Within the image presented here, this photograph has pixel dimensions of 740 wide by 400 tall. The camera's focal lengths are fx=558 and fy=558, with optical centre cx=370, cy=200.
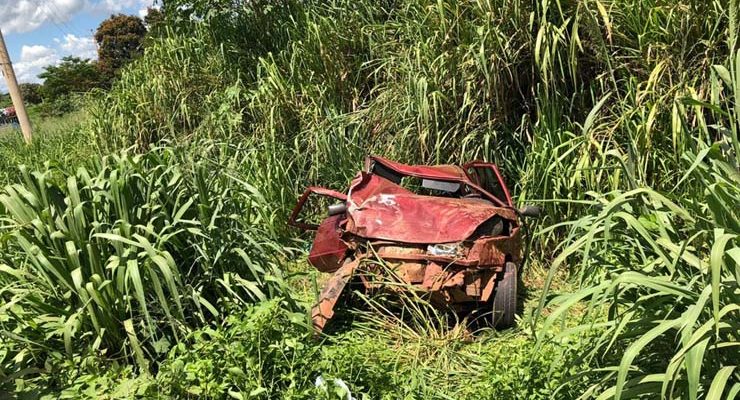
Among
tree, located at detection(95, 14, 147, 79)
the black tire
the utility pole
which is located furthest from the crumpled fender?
tree, located at detection(95, 14, 147, 79)

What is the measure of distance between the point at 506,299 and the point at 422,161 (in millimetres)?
1671

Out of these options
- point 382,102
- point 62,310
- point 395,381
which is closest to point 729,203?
point 395,381

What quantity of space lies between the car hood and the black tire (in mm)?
322

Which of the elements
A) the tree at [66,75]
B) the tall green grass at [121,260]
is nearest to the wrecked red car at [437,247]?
the tall green grass at [121,260]

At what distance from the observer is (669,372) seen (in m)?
1.49

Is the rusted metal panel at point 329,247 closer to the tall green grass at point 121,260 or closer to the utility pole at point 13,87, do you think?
the tall green grass at point 121,260

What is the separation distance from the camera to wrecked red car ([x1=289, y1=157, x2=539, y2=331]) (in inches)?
116

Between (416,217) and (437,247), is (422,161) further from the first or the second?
(437,247)

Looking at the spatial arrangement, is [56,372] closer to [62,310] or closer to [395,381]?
[62,310]

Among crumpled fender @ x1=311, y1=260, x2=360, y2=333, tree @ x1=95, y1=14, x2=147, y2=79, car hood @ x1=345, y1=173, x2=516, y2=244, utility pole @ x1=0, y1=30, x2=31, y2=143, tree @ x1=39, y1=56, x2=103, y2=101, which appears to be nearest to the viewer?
crumpled fender @ x1=311, y1=260, x2=360, y2=333

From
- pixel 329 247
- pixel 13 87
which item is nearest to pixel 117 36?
pixel 13 87

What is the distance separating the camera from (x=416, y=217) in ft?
10.3

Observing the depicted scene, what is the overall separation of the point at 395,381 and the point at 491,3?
8.99 feet

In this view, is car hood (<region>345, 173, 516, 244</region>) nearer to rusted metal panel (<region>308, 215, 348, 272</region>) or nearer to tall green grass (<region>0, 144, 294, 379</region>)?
rusted metal panel (<region>308, 215, 348, 272</region>)
